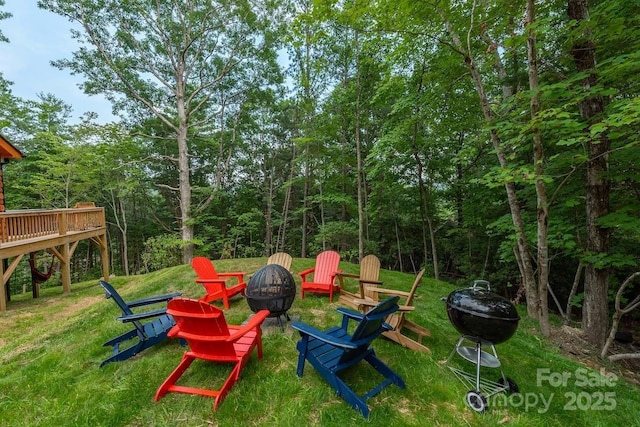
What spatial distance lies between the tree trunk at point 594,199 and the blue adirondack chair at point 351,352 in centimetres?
393

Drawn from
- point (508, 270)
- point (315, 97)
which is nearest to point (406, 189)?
point (508, 270)

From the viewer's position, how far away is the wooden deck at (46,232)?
570 cm

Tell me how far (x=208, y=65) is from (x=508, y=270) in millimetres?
13434


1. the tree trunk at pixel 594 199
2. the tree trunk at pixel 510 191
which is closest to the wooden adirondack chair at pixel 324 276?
the tree trunk at pixel 510 191

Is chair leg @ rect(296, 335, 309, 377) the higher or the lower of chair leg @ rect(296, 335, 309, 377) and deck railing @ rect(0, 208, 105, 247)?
the lower

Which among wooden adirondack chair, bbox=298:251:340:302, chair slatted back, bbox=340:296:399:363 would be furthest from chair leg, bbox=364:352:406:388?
wooden adirondack chair, bbox=298:251:340:302

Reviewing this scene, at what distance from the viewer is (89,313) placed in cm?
447

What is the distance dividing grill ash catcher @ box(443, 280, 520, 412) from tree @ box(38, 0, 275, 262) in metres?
9.30

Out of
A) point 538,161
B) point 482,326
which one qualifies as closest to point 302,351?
point 482,326

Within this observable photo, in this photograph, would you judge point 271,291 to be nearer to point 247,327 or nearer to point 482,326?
point 247,327

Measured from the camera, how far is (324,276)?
4855 millimetres

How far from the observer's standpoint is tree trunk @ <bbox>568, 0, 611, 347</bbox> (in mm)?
3664

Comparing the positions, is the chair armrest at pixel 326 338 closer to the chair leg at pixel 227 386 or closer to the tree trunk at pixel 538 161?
the chair leg at pixel 227 386

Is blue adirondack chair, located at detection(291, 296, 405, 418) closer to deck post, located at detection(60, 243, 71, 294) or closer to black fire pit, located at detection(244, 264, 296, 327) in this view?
black fire pit, located at detection(244, 264, 296, 327)
